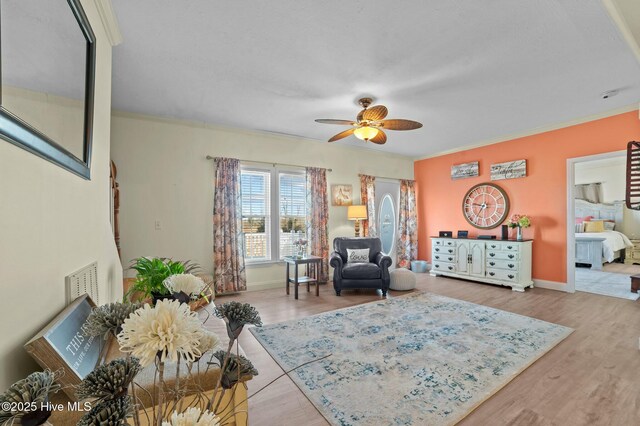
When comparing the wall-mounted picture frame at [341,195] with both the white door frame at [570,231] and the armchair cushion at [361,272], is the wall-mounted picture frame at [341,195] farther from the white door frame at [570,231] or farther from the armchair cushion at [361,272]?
the white door frame at [570,231]

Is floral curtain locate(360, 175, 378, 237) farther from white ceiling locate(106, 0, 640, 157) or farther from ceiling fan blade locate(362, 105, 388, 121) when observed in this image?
ceiling fan blade locate(362, 105, 388, 121)

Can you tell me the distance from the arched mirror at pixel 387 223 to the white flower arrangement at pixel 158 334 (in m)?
6.42

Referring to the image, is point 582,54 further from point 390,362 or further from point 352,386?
point 352,386

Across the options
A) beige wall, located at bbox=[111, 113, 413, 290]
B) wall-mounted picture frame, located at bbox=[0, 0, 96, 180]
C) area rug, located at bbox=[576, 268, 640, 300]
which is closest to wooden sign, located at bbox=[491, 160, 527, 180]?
area rug, located at bbox=[576, 268, 640, 300]

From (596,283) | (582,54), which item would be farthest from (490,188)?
(582,54)

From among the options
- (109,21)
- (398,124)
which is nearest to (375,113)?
(398,124)

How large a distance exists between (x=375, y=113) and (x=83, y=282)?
2.89 m

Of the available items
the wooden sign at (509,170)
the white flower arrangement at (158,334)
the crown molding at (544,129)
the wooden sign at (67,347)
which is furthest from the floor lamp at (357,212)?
the white flower arrangement at (158,334)

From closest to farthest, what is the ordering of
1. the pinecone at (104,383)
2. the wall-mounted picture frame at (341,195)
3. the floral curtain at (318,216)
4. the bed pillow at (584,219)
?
the pinecone at (104,383)
the floral curtain at (318,216)
the wall-mounted picture frame at (341,195)
the bed pillow at (584,219)

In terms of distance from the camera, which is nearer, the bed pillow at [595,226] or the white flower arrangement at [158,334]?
the white flower arrangement at [158,334]

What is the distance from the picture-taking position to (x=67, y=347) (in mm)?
1036

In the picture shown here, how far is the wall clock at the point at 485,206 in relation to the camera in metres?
5.42

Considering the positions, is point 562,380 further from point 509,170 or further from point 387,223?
point 387,223

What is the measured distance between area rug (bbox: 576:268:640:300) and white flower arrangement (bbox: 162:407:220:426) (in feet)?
19.9
